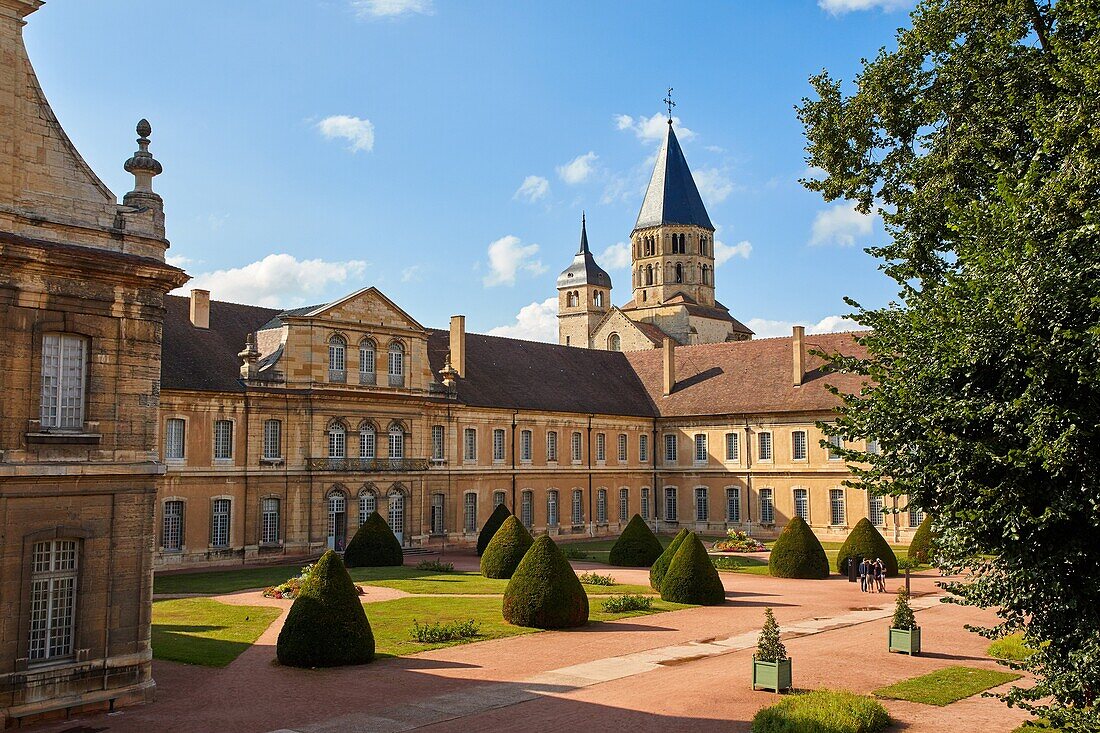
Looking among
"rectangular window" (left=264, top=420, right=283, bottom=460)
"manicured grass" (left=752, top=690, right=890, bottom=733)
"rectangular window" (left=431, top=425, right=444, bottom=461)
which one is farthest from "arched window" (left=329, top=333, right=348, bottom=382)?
"manicured grass" (left=752, top=690, right=890, bottom=733)

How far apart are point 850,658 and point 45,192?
16.8 meters

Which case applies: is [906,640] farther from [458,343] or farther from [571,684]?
[458,343]

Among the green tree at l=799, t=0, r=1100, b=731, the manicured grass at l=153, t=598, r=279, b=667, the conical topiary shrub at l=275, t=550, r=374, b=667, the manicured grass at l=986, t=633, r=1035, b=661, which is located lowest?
the manicured grass at l=986, t=633, r=1035, b=661

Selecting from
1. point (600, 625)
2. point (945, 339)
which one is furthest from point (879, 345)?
point (600, 625)

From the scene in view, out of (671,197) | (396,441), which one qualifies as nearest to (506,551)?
(396,441)

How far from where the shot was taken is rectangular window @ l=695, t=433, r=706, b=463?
50.2m

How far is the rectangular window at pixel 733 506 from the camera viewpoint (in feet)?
159

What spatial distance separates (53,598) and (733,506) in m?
38.1

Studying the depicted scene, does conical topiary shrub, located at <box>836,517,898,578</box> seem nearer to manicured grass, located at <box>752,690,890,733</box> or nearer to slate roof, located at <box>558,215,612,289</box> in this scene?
manicured grass, located at <box>752,690,890,733</box>

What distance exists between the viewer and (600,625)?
23031 millimetres

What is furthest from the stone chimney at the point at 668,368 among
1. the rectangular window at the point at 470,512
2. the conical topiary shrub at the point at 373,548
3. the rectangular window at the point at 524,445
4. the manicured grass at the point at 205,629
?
the manicured grass at the point at 205,629

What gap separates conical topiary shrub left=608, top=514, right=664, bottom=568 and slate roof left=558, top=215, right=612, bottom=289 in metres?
52.7

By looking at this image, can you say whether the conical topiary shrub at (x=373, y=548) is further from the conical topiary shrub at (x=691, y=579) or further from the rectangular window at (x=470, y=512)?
the conical topiary shrub at (x=691, y=579)

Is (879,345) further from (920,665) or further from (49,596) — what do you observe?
(49,596)
